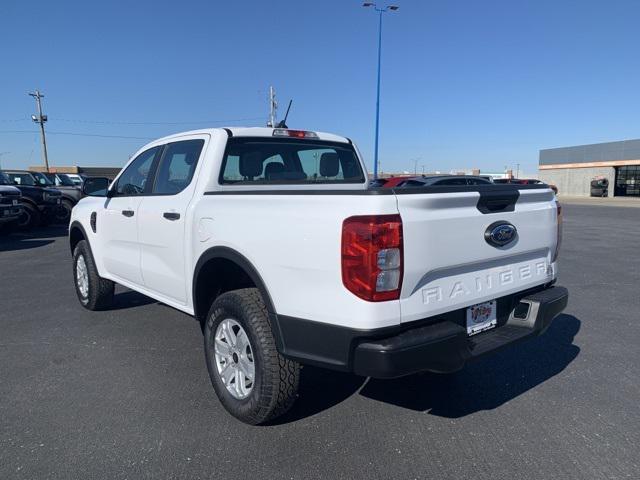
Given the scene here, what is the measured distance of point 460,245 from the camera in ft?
8.98

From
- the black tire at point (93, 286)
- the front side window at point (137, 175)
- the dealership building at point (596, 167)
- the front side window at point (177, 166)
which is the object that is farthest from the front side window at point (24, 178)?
the dealership building at point (596, 167)

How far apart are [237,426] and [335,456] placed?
0.70 m

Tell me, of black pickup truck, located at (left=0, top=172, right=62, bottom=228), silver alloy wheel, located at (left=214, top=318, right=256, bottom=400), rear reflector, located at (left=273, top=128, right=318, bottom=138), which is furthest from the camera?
black pickup truck, located at (left=0, top=172, right=62, bottom=228)

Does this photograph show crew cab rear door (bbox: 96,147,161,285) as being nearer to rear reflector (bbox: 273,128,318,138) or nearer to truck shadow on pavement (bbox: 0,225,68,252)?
rear reflector (bbox: 273,128,318,138)

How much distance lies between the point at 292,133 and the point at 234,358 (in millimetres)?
2104

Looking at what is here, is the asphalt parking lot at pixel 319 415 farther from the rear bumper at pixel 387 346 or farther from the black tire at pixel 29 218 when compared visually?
the black tire at pixel 29 218

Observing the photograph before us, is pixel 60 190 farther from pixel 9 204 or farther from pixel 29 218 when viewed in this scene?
pixel 9 204

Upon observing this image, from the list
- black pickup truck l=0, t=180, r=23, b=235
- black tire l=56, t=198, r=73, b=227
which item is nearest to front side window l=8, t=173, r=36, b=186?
black tire l=56, t=198, r=73, b=227

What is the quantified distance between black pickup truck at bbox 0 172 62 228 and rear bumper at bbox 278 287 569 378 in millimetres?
14105

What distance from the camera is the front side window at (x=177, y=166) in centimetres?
392

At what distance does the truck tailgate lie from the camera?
100.0 inches

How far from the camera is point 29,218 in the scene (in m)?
14.9

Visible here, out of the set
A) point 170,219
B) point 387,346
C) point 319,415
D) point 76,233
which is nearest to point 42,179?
point 76,233

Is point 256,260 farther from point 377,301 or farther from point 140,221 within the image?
point 140,221
